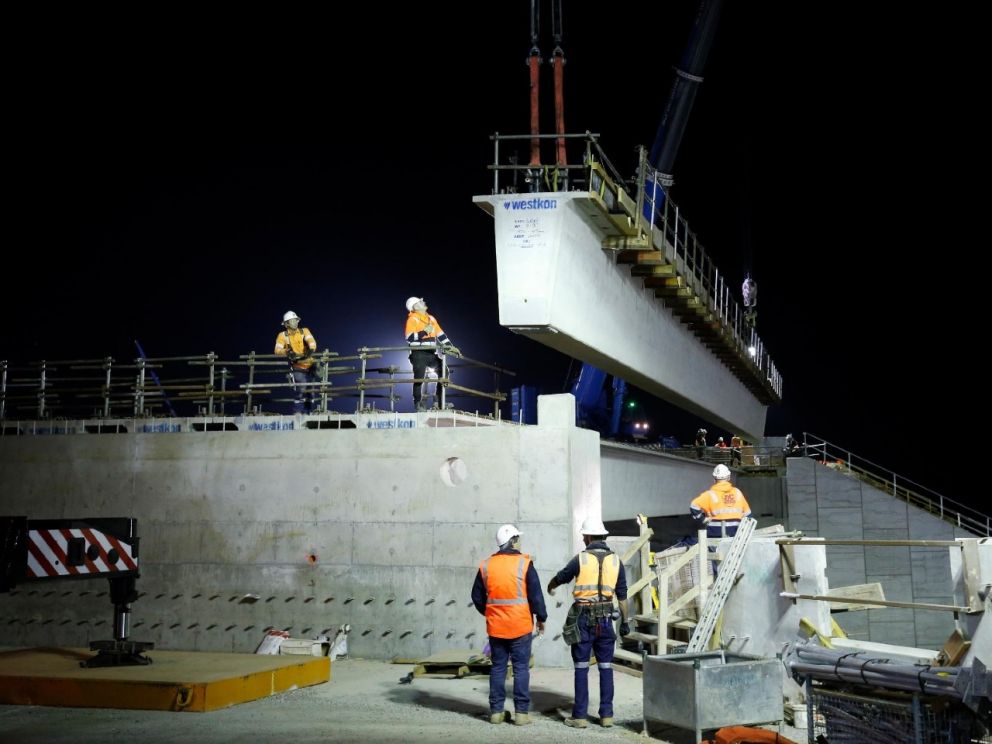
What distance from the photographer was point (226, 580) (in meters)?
12.5

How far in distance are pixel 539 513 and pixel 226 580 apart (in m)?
4.48

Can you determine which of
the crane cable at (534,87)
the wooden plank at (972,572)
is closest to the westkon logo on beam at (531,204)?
the crane cable at (534,87)

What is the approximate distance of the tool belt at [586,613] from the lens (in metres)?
8.08

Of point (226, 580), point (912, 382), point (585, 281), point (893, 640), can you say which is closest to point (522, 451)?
point (585, 281)

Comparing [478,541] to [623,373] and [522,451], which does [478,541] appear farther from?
[623,373]

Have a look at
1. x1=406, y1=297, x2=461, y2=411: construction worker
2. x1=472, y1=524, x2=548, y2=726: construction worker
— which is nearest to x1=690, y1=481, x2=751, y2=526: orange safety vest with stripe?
x1=406, y1=297, x2=461, y2=411: construction worker

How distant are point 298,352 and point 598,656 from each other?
7996 mm

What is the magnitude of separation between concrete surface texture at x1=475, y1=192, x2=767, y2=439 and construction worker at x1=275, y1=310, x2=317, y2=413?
385 centimetres

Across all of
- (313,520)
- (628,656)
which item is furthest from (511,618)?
(313,520)

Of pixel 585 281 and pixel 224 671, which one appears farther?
pixel 585 281

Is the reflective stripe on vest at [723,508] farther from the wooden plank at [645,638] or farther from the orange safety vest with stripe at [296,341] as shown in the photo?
the orange safety vest with stripe at [296,341]

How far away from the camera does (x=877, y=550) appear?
29.1 m

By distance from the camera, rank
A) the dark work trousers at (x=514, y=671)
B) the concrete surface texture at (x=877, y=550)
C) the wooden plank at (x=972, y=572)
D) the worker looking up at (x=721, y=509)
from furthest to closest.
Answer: the concrete surface texture at (x=877, y=550) < the worker looking up at (x=721, y=509) < the dark work trousers at (x=514, y=671) < the wooden plank at (x=972, y=572)

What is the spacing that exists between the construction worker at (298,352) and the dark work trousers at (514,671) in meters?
6.78
